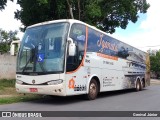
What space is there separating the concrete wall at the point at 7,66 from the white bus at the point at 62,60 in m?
8.80

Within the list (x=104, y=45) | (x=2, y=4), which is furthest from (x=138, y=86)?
(x=2, y=4)

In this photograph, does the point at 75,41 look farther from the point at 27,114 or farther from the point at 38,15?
the point at 38,15

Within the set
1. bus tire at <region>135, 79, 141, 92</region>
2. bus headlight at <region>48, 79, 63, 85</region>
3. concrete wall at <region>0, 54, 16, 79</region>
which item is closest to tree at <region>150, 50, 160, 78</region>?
bus tire at <region>135, 79, 141, 92</region>

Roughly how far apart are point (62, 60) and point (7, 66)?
36.4 feet

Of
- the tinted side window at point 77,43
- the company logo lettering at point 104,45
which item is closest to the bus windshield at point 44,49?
the tinted side window at point 77,43

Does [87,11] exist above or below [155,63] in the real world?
above

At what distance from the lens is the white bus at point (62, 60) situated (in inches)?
439

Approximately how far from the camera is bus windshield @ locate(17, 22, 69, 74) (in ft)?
36.9

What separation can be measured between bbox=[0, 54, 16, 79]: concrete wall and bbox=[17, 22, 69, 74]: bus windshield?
8.91 metres

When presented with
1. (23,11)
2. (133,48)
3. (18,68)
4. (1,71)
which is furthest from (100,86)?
(23,11)

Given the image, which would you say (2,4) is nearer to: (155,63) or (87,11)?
(87,11)

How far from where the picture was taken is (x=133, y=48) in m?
20.2

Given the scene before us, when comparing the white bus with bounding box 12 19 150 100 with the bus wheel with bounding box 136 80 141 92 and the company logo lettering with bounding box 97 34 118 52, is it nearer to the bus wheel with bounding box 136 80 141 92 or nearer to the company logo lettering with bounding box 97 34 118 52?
the company logo lettering with bounding box 97 34 118 52

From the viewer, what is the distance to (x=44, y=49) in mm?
11555
